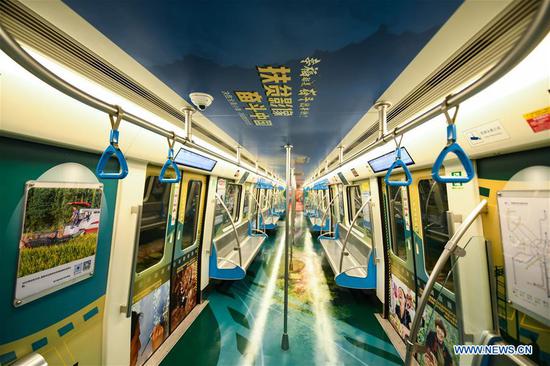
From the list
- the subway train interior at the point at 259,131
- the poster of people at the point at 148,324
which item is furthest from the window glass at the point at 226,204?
the subway train interior at the point at 259,131

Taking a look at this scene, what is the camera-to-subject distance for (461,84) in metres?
1.44

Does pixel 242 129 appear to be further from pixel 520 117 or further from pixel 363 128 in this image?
pixel 520 117

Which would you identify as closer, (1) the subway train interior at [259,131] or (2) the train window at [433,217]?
(1) the subway train interior at [259,131]

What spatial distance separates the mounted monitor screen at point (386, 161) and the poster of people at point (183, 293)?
3.65 meters

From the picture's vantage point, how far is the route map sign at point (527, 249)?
3.85 feet

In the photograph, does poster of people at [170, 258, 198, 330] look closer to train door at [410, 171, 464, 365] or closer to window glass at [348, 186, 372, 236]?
train door at [410, 171, 464, 365]

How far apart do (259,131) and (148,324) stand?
3.05 metres

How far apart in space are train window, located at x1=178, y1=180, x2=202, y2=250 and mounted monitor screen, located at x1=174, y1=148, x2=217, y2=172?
1.88ft

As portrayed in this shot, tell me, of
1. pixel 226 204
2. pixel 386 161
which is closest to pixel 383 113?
pixel 386 161

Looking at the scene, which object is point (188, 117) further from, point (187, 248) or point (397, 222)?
point (397, 222)

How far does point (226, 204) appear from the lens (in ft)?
19.0

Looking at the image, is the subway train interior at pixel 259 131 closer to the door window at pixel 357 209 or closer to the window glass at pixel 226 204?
the door window at pixel 357 209

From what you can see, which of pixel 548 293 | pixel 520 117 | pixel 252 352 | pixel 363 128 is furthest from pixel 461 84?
pixel 252 352

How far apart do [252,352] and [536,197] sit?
3.45m
